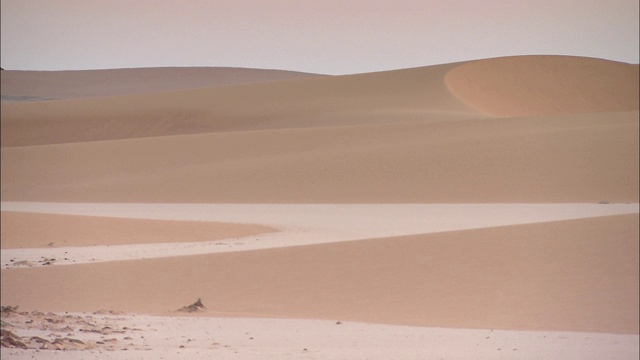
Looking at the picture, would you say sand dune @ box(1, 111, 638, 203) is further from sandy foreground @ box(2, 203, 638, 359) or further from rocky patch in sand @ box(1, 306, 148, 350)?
rocky patch in sand @ box(1, 306, 148, 350)

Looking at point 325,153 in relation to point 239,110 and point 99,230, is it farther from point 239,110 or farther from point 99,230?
point 239,110

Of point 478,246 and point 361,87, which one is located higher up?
point 361,87

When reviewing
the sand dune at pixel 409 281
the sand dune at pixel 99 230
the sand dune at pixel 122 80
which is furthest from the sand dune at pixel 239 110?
the sand dune at pixel 122 80

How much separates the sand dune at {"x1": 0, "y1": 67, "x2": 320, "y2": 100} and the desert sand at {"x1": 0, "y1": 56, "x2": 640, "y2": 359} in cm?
3416

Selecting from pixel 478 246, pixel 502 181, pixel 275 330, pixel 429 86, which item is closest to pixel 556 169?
pixel 502 181

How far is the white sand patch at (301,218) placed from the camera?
12570 mm

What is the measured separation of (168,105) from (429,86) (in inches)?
489

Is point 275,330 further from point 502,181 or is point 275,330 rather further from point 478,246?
point 502,181

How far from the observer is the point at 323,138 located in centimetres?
2983

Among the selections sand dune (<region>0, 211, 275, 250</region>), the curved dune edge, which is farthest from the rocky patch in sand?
the curved dune edge

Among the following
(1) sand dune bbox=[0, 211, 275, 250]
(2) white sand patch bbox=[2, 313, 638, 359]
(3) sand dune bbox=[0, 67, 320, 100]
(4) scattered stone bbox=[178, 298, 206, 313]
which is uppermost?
(3) sand dune bbox=[0, 67, 320, 100]

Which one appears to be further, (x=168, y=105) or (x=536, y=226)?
(x=168, y=105)

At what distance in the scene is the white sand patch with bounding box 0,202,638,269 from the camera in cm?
1257

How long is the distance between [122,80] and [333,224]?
73.9 metres
